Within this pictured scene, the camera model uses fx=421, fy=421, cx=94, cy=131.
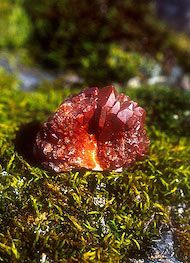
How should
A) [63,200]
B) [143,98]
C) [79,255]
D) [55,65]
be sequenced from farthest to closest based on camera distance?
[55,65]
[143,98]
[63,200]
[79,255]

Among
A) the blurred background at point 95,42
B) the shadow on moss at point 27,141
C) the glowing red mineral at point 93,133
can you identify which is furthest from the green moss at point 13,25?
the glowing red mineral at point 93,133

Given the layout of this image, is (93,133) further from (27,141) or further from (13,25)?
(13,25)

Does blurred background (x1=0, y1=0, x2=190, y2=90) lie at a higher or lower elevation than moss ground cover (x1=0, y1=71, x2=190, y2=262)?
higher

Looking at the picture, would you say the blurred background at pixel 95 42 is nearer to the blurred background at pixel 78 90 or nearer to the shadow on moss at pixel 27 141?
the blurred background at pixel 78 90

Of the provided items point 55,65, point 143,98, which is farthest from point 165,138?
point 55,65

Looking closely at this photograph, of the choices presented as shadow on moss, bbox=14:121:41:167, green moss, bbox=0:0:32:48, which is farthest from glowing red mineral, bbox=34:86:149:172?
green moss, bbox=0:0:32:48

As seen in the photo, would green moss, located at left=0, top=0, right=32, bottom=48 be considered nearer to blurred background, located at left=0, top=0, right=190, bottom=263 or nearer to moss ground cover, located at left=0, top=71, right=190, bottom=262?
blurred background, located at left=0, top=0, right=190, bottom=263

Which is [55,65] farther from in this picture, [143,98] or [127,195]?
[127,195]
